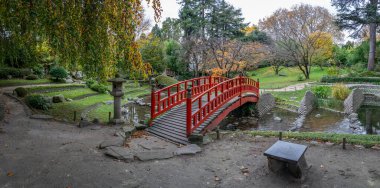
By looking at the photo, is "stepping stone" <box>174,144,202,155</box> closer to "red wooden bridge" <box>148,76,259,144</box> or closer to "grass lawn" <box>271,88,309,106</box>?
"red wooden bridge" <box>148,76,259,144</box>

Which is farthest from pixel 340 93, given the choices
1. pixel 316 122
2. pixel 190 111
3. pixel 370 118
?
pixel 190 111

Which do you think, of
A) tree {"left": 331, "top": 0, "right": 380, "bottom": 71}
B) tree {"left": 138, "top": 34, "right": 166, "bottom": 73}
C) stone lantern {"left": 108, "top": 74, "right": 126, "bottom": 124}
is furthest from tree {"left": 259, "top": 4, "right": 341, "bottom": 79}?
stone lantern {"left": 108, "top": 74, "right": 126, "bottom": 124}

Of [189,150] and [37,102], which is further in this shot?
[37,102]

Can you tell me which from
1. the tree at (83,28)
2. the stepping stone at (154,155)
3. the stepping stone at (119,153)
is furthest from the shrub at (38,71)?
the stepping stone at (154,155)

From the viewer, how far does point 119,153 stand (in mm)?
5844

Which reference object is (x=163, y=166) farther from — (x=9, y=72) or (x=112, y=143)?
(x=9, y=72)

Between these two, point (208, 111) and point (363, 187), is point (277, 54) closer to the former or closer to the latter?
point (208, 111)

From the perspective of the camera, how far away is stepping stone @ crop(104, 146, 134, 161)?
18.6 feet

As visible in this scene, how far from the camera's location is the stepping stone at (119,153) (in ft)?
18.6

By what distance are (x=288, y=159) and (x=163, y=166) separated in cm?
267

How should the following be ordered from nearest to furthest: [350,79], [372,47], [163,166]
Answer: [163,166] → [350,79] → [372,47]

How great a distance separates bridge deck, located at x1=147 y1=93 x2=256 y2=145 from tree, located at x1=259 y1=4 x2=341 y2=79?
59.8 feet

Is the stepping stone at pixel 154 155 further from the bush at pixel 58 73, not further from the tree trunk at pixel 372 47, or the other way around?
the tree trunk at pixel 372 47

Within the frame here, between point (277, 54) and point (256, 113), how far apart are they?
15256 millimetres
